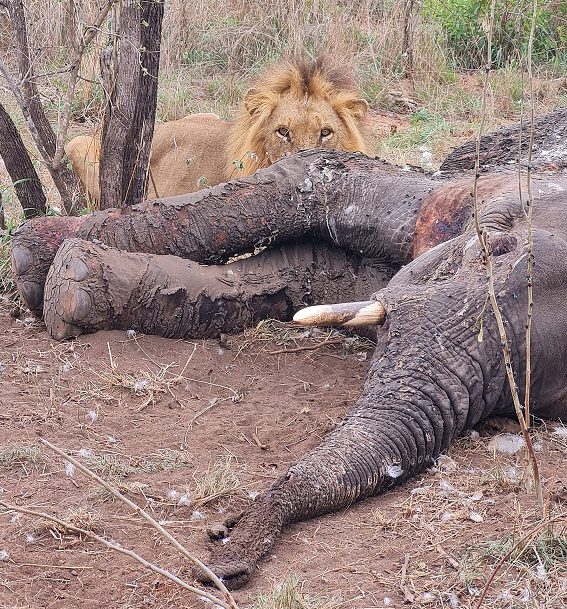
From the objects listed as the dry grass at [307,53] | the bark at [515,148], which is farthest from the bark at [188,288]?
the dry grass at [307,53]

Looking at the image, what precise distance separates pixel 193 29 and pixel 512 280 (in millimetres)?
7985

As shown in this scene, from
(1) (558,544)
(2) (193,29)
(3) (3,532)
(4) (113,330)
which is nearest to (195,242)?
(4) (113,330)

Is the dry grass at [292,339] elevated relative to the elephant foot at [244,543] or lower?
lower

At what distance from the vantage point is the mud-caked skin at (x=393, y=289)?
3234 mm

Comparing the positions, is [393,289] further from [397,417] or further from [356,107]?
[356,107]

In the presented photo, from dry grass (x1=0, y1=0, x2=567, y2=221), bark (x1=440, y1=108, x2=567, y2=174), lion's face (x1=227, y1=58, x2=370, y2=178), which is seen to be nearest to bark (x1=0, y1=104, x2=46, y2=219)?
lion's face (x1=227, y1=58, x2=370, y2=178)

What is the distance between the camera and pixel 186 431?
395 cm

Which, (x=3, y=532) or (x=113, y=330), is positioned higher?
(x=3, y=532)

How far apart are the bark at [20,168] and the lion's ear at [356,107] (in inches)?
83.7

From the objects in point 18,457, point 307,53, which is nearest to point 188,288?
point 18,457

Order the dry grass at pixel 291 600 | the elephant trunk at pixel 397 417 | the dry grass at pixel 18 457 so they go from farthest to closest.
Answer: the dry grass at pixel 18 457 < the elephant trunk at pixel 397 417 < the dry grass at pixel 291 600

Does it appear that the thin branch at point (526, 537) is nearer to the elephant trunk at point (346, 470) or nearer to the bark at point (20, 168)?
the elephant trunk at point (346, 470)

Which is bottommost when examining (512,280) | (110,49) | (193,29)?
(193,29)

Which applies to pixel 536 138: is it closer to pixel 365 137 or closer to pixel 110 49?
pixel 365 137
